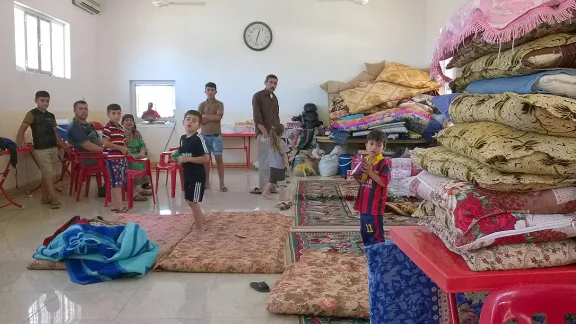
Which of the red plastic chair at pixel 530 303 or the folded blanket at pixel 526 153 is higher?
the folded blanket at pixel 526 153

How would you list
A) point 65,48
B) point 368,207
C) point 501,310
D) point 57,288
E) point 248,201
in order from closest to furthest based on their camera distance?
point 501,310
point 57,288
point 368,207
point 248,201
point 65,48

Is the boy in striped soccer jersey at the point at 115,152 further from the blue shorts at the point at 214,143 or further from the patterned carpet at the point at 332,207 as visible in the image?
the patterned carpet at the point at 332,207

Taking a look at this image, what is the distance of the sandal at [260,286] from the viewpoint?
9.85 feet

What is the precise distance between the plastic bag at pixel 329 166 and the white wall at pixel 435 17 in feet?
7.75

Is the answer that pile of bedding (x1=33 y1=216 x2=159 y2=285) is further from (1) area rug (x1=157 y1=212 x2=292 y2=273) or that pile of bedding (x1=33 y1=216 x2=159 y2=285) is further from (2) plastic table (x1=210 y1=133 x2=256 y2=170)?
(2) plastic table (x1=210 y1=133 x2=256 y2=170)

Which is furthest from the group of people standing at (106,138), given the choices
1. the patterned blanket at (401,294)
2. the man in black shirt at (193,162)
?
the patterned blanket at (401,294)

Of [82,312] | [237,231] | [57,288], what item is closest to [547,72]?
[82,312]

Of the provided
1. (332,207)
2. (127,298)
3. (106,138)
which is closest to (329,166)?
(332,207)

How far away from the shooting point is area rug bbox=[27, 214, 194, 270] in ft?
11.1

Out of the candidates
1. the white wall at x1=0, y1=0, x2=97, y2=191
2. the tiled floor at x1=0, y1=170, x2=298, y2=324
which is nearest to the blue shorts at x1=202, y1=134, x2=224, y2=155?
the white wall at x1=0, y1=0, x2=97, y2=191

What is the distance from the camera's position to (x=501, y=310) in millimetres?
1142

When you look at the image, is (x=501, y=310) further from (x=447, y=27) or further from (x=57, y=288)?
(x=57, y=288)

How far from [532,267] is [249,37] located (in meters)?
8.19

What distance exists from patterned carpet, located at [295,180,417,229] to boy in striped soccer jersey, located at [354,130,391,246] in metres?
1.16
